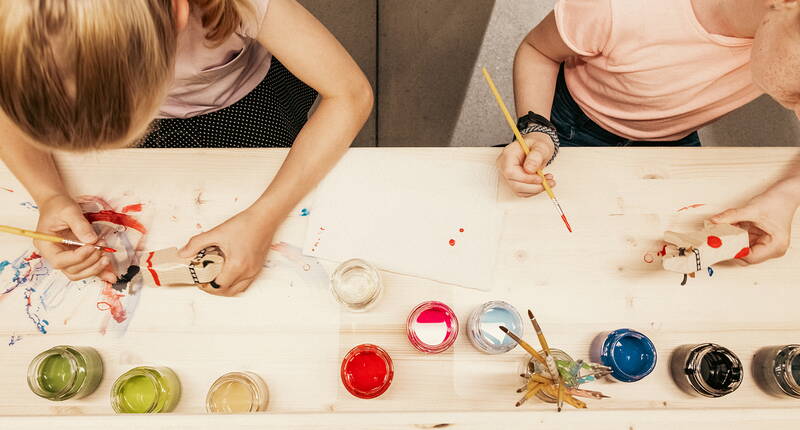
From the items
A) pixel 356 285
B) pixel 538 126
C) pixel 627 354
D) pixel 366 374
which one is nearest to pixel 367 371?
pixel 366 374

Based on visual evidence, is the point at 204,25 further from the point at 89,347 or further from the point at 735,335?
the point at 735,335

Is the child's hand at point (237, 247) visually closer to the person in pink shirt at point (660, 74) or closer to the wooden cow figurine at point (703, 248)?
the person in pink shirt at point (660, 74)

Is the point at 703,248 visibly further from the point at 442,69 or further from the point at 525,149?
the point at 442,69

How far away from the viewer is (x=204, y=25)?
680 millimetres

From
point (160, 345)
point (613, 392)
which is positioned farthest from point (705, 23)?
point (160, 345)

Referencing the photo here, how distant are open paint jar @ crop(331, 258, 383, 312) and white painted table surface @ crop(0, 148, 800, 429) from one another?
2 cm

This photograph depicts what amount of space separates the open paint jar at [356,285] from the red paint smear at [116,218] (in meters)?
0.30

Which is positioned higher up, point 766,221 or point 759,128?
point 759,128

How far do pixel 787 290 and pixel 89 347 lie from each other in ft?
3.12

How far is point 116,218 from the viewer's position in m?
0.69

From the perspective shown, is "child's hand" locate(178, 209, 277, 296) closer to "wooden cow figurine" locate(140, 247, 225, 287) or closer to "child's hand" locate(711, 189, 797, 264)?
"wooden cow figurine" locate(140, 247, 225, 287)

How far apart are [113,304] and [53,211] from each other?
153 mm

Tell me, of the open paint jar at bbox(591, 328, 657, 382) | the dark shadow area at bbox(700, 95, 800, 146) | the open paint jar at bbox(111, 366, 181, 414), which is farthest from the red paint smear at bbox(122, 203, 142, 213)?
the dark shadow area at bbox(700, 95, 800, 146)

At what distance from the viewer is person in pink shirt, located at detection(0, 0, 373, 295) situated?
441mm
